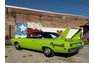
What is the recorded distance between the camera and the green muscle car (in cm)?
513

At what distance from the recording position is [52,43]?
209 inches

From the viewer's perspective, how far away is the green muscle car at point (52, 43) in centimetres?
513

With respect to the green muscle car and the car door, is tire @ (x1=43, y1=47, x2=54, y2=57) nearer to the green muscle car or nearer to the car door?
the green muscle car

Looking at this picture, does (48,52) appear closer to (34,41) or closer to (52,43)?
(52,43)

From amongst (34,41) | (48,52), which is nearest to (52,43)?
(48,52)

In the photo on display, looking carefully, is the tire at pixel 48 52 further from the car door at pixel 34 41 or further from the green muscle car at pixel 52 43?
the car door at pixel 34 41

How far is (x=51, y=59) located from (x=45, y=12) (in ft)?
32.1

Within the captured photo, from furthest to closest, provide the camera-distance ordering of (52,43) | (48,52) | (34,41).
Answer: (34,41) → (48,52) → (52,43)

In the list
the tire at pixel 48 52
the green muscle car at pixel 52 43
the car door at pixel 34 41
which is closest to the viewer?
the green muscle car at pixel 52 43

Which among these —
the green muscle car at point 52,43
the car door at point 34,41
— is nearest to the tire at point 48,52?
the green muscle car at point 52,43

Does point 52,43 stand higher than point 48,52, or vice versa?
point 52,43

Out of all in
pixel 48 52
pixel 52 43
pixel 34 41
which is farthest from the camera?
pixel 34 41

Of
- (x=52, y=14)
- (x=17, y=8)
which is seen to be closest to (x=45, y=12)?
(x=52, y=14)
